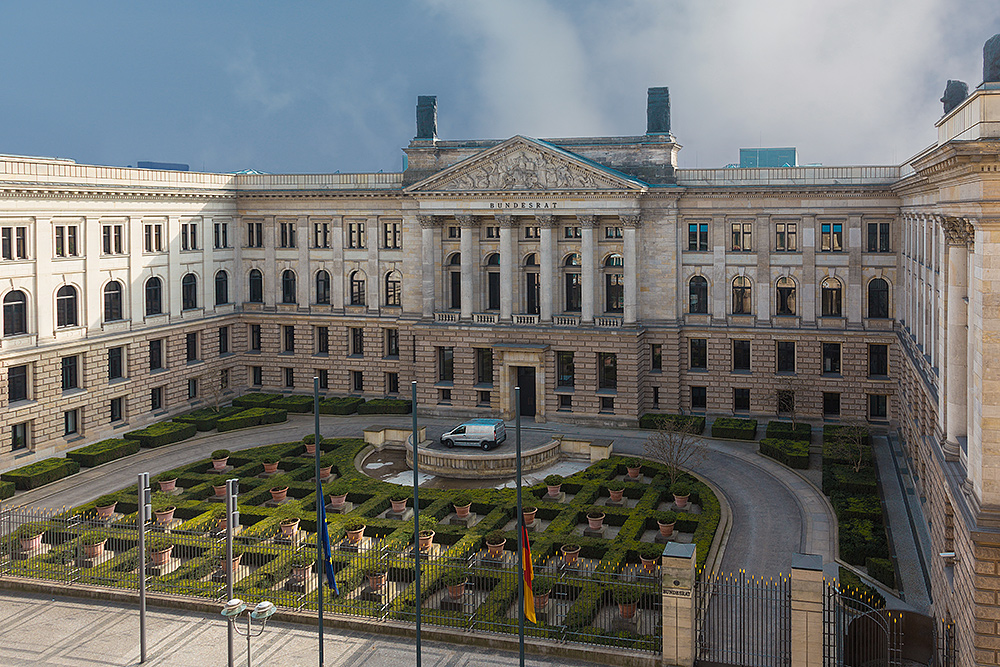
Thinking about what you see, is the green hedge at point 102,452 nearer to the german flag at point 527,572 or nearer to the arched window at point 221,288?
the arched window at point 221,288

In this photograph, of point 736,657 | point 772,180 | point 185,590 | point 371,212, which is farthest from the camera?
point 371,212

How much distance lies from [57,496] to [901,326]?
165ft

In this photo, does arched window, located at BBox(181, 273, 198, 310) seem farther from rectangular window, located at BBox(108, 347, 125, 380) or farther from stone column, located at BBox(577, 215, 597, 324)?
stone column, located at BBox(577, 215, 597, 324)

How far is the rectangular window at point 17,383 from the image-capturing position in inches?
2112

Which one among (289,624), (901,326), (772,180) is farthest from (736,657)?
(772,180)

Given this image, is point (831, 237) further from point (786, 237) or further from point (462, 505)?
point (462, 505)

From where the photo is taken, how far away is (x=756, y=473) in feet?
169

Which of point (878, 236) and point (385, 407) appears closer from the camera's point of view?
point (878, 236)

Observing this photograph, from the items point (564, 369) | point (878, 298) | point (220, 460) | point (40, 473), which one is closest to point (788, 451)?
point (878, 298)

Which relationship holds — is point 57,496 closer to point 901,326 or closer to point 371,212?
point 371,212

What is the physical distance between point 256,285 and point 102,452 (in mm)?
23326

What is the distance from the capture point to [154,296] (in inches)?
2566

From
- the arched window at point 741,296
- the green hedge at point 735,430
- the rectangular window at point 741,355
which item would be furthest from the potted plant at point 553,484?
the arched window at point 741,296

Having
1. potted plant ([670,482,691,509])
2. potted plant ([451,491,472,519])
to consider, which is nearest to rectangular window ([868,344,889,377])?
potted plant ([670,482,691,509])
